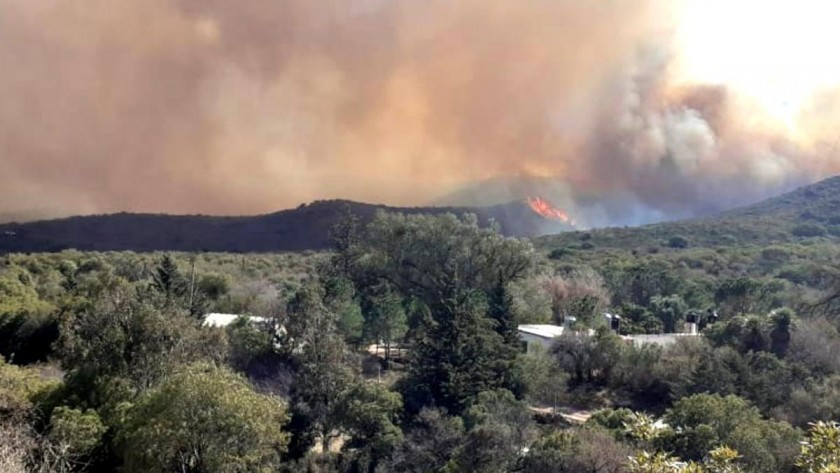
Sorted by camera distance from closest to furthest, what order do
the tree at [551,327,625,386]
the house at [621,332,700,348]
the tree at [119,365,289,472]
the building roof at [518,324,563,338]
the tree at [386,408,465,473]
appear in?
1. the tree at [119,365,289,472]
2. the tree at [386,408,465,473]
3. the tree at [551,327,625,386]
4. the house at [621,332,700,348]
5. the building roof at [518,324,563,338]

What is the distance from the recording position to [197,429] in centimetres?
1614

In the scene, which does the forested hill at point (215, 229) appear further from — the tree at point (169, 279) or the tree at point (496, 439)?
the tree at point (496, 439)

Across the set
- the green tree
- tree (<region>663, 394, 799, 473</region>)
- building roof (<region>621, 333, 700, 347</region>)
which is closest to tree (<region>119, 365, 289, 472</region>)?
tree (<region>663, 394, 799, 473</region>)

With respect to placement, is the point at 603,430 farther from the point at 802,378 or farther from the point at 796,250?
the point at 796,250

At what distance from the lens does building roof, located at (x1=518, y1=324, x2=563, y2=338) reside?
34.0 metres

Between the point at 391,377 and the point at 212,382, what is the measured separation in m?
15.6

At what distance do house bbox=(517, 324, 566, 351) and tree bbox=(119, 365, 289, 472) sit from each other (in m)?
16.9

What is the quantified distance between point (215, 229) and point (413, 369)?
5797cm

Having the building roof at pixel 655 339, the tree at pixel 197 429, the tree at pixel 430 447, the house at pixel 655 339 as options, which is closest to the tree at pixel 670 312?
the house at pixel 655 339

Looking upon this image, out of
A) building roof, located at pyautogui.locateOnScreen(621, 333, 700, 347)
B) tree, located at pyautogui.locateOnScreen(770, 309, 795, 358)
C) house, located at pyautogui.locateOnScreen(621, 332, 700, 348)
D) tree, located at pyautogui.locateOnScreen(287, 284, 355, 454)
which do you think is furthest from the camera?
building roof, located at pyautogui.locateOnScreen(621, 333, 700, 347)

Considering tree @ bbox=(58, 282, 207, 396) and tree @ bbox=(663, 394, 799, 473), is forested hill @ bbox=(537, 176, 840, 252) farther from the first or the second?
tree @ bbox=(58, 282, 207, 396)

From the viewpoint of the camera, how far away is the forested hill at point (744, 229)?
7675 cm

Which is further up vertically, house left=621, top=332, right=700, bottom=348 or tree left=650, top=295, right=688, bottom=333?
tree left=650, top=295, right=688, bottom=333

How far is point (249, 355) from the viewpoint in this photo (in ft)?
90.6
